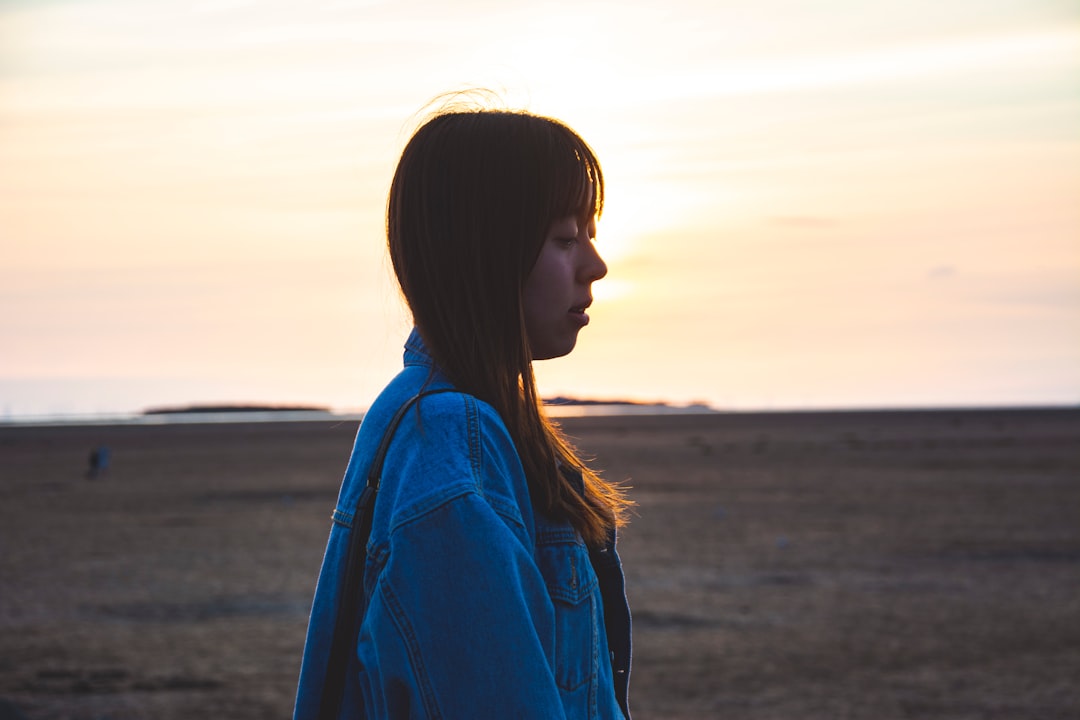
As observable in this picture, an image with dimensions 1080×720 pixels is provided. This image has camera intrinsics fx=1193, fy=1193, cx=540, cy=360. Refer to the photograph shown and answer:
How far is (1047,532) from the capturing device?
20.0 meters

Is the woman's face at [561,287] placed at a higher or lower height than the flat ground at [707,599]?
higher

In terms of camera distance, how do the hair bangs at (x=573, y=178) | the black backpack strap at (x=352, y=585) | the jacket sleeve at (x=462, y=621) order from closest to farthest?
1. the jacket sleeve at (x=462, y=621)
2. the black backpack strap at (x=352, y=585)
3. the hair bangs at (x=573, y=178)

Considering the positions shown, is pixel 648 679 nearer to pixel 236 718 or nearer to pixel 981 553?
pixel 236 718

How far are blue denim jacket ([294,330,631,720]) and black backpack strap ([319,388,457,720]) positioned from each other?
2 centimetres

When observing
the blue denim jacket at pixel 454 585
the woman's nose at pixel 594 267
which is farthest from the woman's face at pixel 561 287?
the blue denim jacket at pixel 454 585

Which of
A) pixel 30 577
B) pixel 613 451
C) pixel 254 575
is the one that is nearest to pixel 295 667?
pixel 254 575

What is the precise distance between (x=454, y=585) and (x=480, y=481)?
0.16 meters

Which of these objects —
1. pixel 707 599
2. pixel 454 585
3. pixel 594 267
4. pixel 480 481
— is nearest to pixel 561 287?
pixel 594 267

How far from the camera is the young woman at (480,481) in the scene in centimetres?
159

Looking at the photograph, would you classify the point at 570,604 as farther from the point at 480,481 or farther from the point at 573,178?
the point at 573,178

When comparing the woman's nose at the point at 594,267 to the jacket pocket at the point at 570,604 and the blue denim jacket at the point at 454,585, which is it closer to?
the blue denim jacket at the point at 454,585

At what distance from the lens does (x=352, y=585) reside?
5.88 feet

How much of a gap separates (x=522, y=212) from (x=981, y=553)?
56.5ft

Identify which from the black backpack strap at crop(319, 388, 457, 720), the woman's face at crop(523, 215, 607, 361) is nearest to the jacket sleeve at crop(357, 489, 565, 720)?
the black backpack strap at crop(319, 388, 457, 720)
